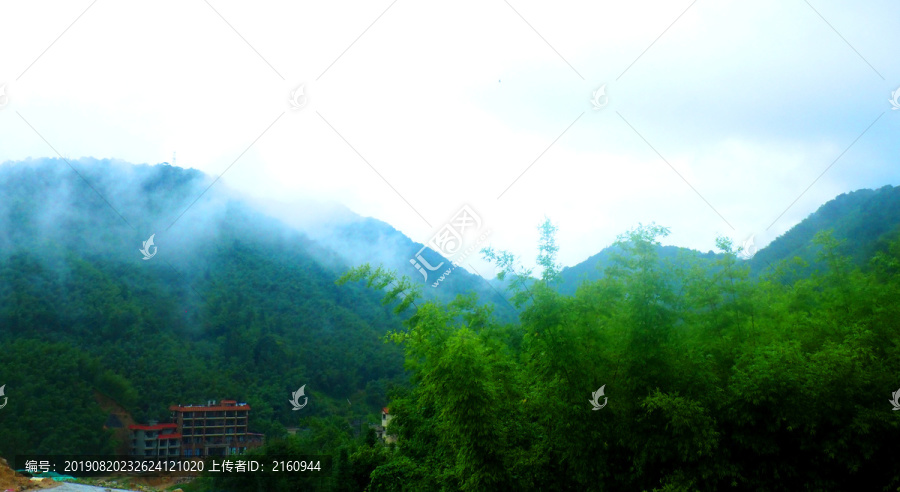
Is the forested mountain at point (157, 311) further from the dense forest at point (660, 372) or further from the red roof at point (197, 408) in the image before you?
the dense forest at point (660, 372)

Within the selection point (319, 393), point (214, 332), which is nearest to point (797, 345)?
point (319, 393)

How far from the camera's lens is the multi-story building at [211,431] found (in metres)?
22.5

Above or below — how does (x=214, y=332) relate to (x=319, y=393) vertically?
above

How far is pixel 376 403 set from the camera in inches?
1188

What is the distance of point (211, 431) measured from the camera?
75.7 ft

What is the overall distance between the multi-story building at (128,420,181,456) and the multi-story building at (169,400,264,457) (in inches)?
10.4

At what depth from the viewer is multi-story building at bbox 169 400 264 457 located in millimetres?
22484

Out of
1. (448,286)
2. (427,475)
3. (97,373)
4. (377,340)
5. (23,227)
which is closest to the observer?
(427,475)

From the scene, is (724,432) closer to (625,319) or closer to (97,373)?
(625,319)

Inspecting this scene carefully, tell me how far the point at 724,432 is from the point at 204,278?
31526 millimetres

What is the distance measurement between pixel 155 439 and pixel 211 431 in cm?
206

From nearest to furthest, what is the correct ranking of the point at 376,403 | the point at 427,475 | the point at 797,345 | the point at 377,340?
the point at 797,345, the point at 427,475, the point at 376,403, the point at 377,340

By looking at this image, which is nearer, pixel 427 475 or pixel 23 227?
pixel 427 475

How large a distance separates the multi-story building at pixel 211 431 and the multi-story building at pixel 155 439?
27cm
